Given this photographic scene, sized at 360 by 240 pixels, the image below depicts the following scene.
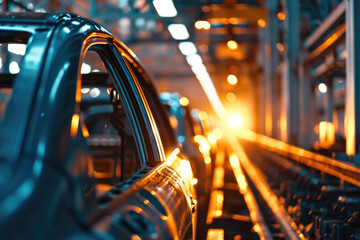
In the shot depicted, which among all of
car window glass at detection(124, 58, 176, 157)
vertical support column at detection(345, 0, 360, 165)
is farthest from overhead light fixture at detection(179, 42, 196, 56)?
car window glass at detection(124, 58, 176, 157)

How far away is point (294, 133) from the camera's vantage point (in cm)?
1773

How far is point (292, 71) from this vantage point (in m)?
17.7

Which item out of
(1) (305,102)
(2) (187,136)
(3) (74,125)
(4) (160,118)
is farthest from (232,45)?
(3) (74,125)

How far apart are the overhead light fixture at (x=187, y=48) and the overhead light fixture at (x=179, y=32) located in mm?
1320

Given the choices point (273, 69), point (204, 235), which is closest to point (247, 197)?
point (204, 235)

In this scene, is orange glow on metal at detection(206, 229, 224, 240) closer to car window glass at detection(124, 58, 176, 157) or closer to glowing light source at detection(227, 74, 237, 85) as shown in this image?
car window glass at detection(124, 58, 176, 157)

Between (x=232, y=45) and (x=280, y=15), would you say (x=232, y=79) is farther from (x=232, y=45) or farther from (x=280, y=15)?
(x=280, y=15)

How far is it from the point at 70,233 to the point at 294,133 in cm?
1662

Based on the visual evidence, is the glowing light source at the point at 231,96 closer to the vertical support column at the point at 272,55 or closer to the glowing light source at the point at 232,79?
the glowing light source at the point at 232,79

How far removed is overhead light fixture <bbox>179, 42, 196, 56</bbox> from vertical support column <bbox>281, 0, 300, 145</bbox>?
12.3 meters

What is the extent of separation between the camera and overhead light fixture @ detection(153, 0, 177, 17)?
19047mm

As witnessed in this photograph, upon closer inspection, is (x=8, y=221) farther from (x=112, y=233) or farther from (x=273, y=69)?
(x=273, y=69)

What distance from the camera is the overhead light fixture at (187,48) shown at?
30.6 m

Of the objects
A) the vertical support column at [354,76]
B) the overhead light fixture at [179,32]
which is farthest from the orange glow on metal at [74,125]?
the overhead light fixture at [179,32]
